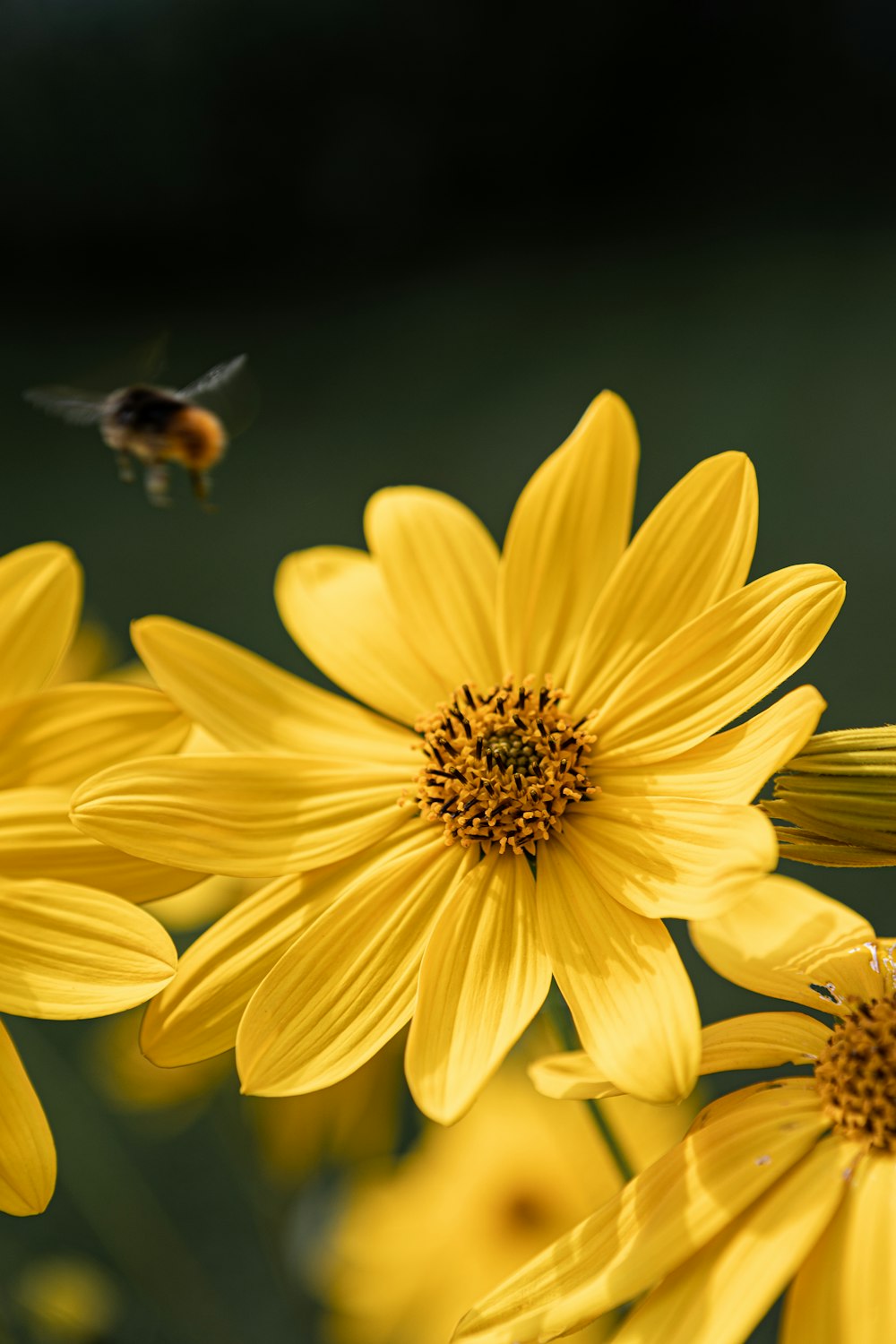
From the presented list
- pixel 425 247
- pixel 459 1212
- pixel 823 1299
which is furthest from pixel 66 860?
pixel 425 247

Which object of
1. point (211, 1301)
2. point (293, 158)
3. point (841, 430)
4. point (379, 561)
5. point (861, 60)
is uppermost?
point (293, 158)

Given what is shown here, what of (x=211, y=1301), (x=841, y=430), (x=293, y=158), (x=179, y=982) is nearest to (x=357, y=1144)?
(x=211, y=1301)

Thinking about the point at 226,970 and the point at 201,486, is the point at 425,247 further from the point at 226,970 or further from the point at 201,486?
the point at 226,970

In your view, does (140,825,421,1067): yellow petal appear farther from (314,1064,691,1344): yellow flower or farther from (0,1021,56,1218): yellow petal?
(314,1064,691,1344): yellow flower

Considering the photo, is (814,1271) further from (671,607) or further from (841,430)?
(841,430)

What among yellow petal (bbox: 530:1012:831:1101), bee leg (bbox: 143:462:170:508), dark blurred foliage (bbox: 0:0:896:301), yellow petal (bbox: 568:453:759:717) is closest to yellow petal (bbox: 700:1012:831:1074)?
yellow petal (bbox: 530:1012:831:1101)

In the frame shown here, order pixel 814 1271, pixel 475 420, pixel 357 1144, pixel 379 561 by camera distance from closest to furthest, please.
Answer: pixel 814 1271 → pixel 379 561 → pixel 357 1144 → pixel 475 420

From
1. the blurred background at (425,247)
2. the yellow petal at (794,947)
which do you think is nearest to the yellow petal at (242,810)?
the yellow petal at (794,947)
